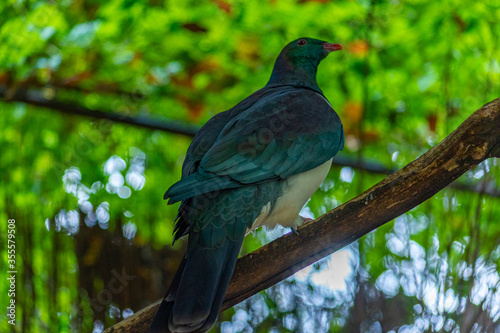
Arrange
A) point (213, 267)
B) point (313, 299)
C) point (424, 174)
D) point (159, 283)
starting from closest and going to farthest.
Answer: point (213, 267) → point (424, 174) → point (313, 299) → point (159, 283)

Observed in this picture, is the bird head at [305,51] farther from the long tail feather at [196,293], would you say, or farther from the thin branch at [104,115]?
the long tail feather at [196,293]

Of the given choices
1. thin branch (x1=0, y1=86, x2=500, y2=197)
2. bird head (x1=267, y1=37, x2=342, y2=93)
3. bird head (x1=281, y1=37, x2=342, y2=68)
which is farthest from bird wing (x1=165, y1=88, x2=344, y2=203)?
thin branch (x1=0, y1=86, x2=500, y2=197)

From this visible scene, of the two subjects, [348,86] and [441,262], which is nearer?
[441,262]

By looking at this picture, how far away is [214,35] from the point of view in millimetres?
4934

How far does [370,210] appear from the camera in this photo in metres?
2.42

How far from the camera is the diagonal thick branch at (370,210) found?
235cm

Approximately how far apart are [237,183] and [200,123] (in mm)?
2870

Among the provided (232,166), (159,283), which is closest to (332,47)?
(232,166)

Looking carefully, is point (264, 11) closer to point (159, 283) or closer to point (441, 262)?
point (159, 283)

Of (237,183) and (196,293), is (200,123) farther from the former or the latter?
(196,293)

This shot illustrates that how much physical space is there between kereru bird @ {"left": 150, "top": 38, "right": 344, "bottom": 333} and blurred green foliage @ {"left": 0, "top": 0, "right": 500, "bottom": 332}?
61cm

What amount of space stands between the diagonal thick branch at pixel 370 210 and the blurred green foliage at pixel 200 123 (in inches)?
12.4

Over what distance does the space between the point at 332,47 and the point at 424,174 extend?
1.45 m

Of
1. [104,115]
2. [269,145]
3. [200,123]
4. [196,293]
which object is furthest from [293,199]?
[200,123]
